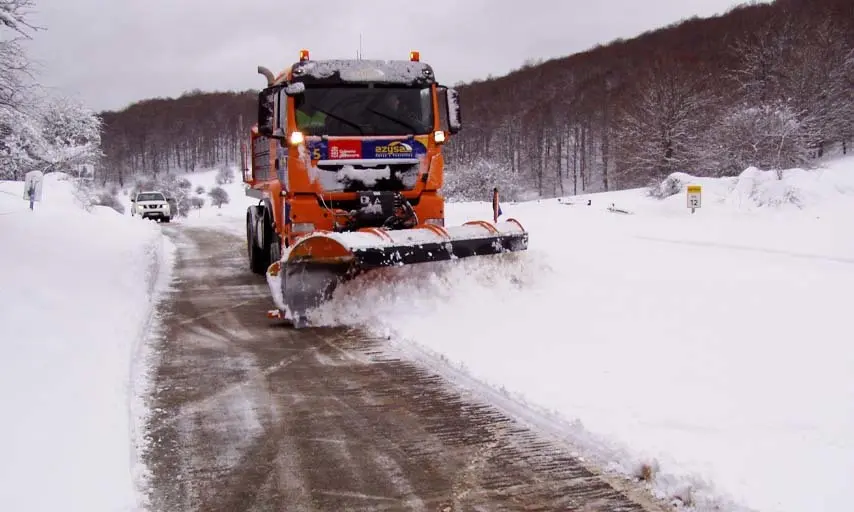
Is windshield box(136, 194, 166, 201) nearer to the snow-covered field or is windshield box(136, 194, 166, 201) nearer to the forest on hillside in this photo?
the forest on hillside

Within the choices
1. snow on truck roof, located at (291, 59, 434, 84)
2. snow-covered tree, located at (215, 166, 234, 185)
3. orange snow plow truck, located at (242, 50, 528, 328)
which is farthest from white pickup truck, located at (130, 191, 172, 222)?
snow-covered tree, located at (215, 166, 234, 185)

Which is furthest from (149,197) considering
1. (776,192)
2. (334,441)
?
(334,441)

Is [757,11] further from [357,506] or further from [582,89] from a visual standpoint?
[357,506]

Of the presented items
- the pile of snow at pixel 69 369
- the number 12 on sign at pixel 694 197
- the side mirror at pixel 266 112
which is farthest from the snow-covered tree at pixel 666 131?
the pile of snow at pixel 69 369

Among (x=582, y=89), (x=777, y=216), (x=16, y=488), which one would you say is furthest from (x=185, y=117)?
(x=16, y=488)

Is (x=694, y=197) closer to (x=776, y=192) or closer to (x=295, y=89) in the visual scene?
(x=776, y=192)

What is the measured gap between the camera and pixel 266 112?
873cm

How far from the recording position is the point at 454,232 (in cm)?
795

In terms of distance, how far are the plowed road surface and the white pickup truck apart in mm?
27018

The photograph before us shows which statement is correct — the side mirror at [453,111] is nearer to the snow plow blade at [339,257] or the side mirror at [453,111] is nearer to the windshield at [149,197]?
the snow plow blade at [339,257]

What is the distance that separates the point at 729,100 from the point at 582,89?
38920mm

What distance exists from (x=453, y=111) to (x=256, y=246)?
4.33 metres

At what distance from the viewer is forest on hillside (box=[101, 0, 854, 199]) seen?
49.0 meters

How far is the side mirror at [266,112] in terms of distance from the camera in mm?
8578
